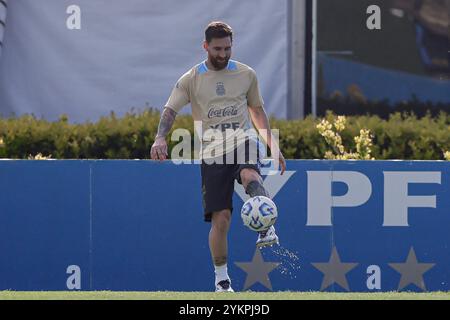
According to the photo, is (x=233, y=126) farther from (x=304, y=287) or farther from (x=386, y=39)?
(x=386, y=39)

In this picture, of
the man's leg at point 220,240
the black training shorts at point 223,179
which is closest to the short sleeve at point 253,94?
the black training shorts at point 223,179

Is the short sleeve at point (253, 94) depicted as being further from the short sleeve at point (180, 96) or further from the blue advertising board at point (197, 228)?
the blue advertising board at point (197, 228)

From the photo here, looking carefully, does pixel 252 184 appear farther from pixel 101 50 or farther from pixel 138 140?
pixel 101 50

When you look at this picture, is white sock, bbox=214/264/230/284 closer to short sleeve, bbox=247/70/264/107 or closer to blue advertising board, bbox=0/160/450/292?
short sleeve, bbox=247/70/264/107

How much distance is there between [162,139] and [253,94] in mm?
896

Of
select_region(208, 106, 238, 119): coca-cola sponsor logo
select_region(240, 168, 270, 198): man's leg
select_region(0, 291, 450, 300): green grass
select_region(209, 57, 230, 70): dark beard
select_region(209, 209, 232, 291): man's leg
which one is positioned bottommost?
select_region(0, 291, 450, 300): green grass

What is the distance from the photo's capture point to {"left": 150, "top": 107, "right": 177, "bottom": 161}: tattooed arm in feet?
36.8

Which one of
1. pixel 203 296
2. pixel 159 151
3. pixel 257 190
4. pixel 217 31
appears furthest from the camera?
pixel 217 31

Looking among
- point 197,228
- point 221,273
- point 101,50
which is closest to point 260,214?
point 221,273

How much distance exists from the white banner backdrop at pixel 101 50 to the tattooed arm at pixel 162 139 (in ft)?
19.5

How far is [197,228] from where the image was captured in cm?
1362

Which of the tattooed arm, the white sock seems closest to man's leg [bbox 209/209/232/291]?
the white sock

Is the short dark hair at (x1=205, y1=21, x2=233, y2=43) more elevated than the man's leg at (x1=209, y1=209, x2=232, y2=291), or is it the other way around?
the short dark hair at (x1=205, y1=21, x2=233, y2=43)

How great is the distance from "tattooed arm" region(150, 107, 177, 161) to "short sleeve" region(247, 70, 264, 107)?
62cm
